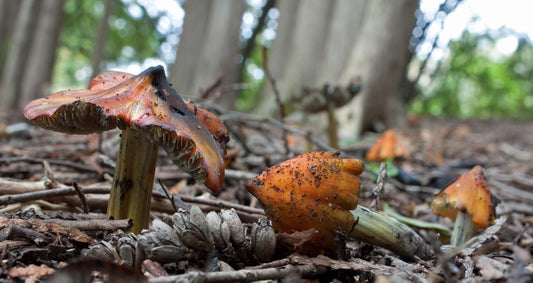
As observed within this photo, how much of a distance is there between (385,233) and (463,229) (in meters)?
0.58

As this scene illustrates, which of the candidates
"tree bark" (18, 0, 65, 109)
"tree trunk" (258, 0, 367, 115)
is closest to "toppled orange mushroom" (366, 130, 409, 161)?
"tree trunk" (258, 0, 367, 115)

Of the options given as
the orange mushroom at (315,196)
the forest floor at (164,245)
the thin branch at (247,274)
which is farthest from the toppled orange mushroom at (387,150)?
the thin branch at (247,274)

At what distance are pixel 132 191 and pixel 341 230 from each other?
823 millimetres

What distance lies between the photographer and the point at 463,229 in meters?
1.82

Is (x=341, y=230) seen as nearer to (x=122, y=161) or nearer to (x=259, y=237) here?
(x=259, y=237)

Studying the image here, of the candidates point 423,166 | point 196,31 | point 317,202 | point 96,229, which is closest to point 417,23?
point 423,166

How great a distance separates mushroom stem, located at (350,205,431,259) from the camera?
1489 mm

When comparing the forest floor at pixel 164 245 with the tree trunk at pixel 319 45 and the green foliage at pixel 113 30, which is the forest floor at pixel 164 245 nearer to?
the tree trunk at pixel 319 45

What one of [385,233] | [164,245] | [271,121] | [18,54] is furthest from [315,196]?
[18,54]

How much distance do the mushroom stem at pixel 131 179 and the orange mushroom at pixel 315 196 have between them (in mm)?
429

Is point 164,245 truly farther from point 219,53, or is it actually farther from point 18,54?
point 18,54

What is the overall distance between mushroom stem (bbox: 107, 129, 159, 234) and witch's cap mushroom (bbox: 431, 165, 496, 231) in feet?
4.66

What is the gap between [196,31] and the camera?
9.05 meters

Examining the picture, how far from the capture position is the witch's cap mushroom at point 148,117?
1.17 metres
